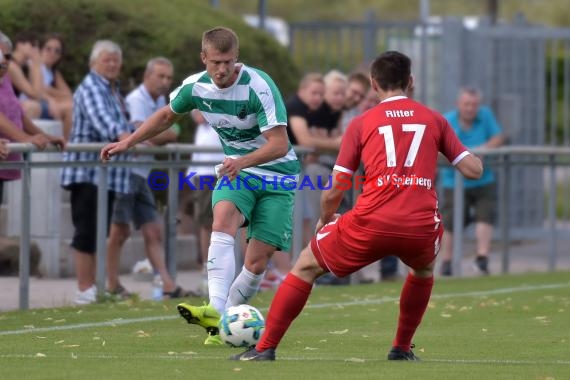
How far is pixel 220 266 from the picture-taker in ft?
32.4

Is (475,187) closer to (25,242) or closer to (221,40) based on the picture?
(25,242)

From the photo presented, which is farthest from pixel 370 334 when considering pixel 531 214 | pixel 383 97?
pixel 531 214

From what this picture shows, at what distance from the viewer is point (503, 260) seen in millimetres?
17156

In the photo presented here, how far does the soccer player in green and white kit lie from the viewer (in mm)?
9727

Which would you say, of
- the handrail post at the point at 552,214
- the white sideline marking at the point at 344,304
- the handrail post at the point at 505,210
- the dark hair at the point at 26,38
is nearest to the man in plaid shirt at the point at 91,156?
the white sideline marking at the point at 344,304

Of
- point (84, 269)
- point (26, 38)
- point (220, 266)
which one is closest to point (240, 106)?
point (220, 266)

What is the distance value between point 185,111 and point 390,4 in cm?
4506

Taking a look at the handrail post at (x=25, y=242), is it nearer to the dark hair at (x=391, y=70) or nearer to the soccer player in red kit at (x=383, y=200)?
the soccer player in red kit at (x=383, y=200)

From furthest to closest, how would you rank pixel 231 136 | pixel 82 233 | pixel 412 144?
pixel 82 233 < pixel 231 136 < pixel 412 144

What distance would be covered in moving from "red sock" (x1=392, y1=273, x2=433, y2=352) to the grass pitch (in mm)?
208

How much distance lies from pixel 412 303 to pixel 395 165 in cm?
86

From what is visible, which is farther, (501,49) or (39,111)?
(501,49)

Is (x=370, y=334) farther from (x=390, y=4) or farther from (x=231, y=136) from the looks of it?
(x=390, y=4)

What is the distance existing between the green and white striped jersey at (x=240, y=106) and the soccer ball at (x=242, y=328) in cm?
119
